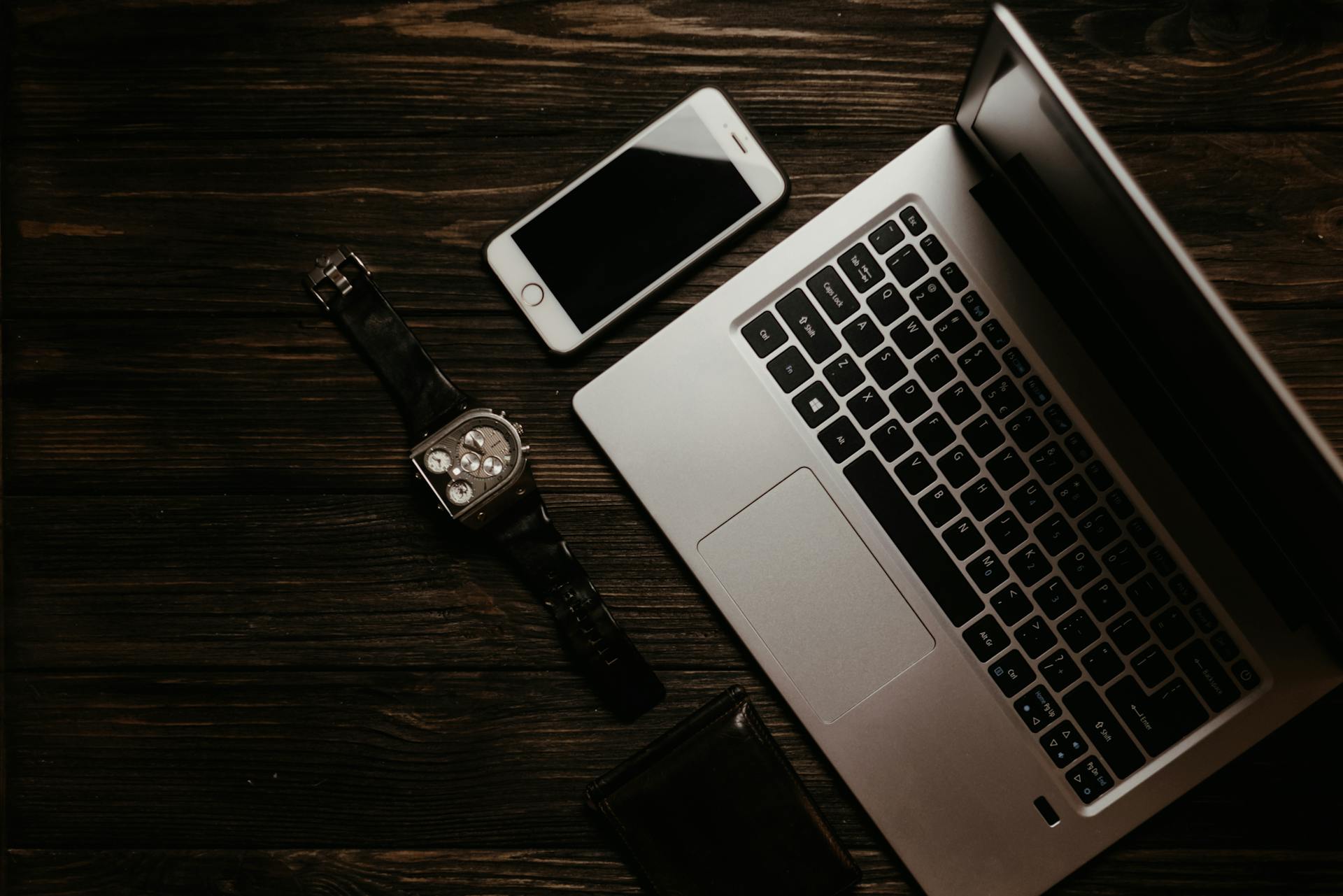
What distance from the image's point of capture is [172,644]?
0.74 metres

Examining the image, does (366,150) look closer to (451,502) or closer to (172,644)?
(451,502)

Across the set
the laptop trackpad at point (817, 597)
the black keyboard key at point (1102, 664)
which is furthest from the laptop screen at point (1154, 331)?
the laptop trackpad at point (817, 597)

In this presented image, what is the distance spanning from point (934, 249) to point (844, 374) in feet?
0.38

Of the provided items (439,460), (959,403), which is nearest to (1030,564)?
(959,403)

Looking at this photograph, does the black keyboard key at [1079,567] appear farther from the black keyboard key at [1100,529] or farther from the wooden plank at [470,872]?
the wooden plank at [470,872]

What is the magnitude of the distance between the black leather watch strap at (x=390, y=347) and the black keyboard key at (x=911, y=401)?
0.34 metres

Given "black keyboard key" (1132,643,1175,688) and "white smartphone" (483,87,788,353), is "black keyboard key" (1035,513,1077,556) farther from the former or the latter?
"white smartphone" (483,87,788,353)

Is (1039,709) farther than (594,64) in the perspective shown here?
No

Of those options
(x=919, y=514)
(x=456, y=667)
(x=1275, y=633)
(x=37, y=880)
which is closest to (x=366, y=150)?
(x=456, y=667)

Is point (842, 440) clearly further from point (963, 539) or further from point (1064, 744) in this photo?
point (1064, 744)

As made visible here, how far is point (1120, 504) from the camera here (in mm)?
640

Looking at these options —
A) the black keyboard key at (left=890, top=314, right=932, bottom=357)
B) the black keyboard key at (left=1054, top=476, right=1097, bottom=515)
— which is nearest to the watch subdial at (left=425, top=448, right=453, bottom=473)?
the black keyboard key at (left=890, top=314, right=932, bottom=357)

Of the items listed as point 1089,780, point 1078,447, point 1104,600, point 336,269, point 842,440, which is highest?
point 336,269

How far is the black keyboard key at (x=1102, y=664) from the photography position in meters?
0.64
